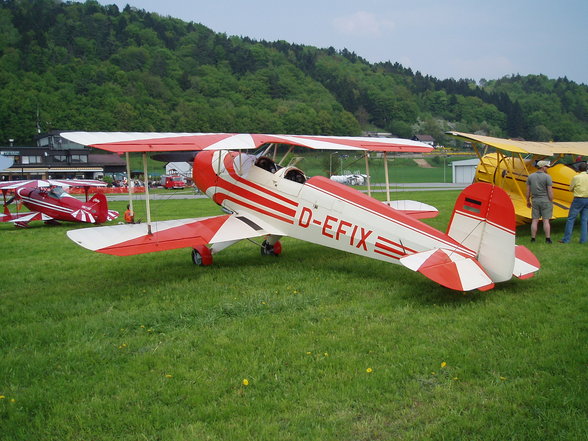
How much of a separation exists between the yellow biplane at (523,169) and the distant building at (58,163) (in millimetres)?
55684

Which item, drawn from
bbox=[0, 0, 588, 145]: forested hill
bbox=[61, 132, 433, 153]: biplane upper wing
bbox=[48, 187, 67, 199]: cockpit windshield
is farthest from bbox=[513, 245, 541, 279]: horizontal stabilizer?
bbox=[0, 0, 588, 145]: forested hill

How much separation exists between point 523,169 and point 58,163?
211 ft

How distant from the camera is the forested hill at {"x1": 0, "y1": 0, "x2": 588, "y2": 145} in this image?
3593 inches

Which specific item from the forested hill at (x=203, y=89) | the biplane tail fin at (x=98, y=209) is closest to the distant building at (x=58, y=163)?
the forested hill at (x=203, y=89)

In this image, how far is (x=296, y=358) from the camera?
4246mm

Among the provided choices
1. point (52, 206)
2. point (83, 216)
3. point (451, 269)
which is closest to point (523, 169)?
point (451, 269)

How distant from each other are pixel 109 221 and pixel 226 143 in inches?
386

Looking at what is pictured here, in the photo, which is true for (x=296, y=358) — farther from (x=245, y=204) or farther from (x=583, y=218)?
(x=583, y=218)

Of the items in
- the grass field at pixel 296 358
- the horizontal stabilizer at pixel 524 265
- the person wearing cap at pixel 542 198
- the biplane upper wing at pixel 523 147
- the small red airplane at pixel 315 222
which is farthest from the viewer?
the biplane upper wing at pixel 523 147

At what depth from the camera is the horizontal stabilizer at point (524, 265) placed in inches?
227

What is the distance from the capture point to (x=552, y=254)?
27.2 feet

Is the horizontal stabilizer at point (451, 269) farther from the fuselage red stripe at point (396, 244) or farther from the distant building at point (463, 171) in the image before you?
the distant building at point (463, 171)

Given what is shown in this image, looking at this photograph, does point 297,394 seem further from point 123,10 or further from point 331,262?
point 123,10

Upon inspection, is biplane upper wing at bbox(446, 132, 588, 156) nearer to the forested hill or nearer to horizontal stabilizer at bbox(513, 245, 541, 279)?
horizontal stabilizer at bbox(513, 245, 541, 279)
